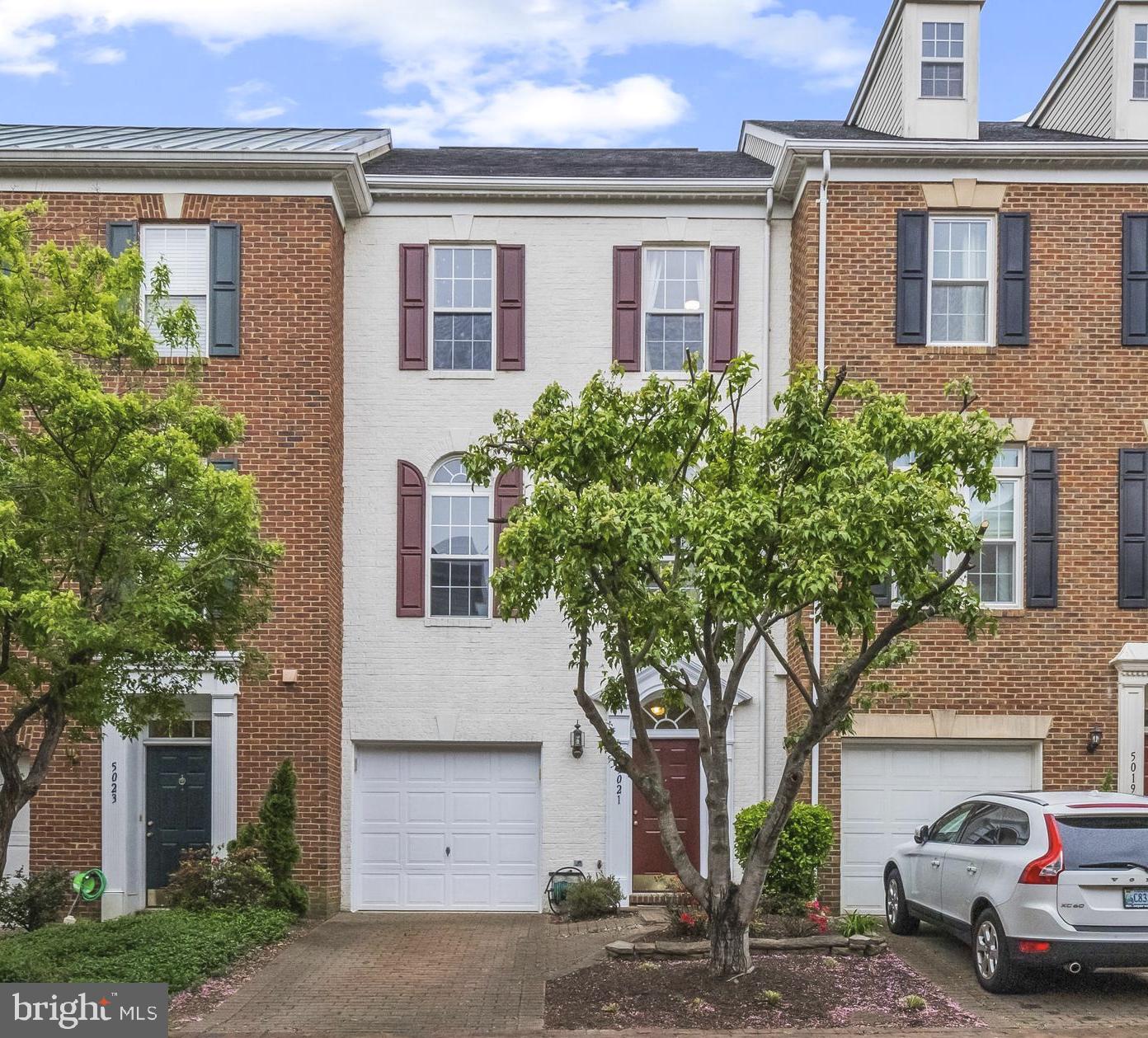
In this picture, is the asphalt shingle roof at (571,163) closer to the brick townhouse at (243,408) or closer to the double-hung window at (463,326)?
the double-hung window at (463,326)

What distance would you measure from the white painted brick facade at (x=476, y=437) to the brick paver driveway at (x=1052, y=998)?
5.04 meters

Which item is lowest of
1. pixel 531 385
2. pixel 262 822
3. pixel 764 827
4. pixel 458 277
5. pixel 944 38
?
pixel 262 822

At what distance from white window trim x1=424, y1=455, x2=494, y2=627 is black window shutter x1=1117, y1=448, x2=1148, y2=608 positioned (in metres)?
7.29

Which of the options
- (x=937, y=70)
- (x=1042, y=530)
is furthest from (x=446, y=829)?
(x=937, y=70)

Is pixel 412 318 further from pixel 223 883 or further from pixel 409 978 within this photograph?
pixel 409 978

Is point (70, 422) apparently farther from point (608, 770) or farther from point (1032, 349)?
point (1032, 349)

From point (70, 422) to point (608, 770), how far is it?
8.49 m

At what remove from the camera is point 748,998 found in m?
10.5

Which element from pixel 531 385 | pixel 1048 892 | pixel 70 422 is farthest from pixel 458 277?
pixel 1048 892

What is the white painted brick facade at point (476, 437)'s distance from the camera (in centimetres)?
1700

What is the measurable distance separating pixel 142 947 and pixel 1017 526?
33.9 ft

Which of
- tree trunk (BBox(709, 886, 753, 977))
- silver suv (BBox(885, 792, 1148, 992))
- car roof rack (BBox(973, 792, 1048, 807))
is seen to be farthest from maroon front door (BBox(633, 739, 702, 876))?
tree trunk (BBox(709, 886, 753, 977))

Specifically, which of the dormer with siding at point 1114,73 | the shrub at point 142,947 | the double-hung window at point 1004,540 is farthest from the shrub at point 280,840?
the dormer with siding at point 1114,73

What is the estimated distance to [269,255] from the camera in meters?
16.4
